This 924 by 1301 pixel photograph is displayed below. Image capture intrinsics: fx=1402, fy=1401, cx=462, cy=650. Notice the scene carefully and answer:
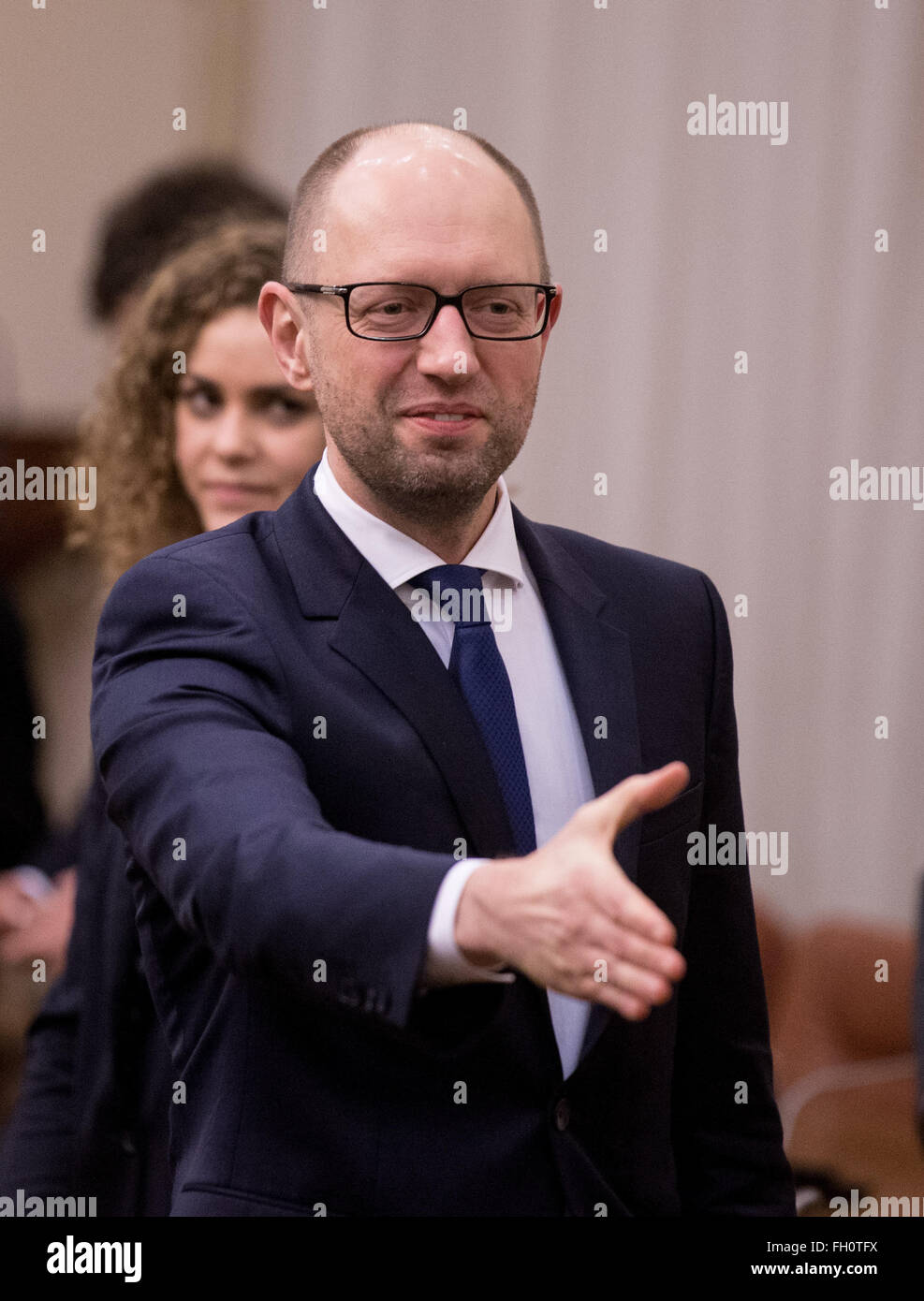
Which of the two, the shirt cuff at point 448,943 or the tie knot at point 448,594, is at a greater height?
the tie knot at point 448,594

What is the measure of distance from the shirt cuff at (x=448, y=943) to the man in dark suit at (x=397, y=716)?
108mm

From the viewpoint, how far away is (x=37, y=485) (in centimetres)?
352

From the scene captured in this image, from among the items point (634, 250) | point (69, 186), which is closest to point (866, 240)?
point (634, 250)

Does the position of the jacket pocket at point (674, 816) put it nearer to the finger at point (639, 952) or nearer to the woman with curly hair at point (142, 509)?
the finger at point (639, 952)

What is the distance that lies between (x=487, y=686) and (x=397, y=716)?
9 cm

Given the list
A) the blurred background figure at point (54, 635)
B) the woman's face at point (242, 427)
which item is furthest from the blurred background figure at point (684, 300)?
the woman's face at point (242, 427)

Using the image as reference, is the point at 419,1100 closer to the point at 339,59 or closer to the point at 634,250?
the point at 634,250

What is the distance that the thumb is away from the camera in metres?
0.83

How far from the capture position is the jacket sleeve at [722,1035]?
139cm

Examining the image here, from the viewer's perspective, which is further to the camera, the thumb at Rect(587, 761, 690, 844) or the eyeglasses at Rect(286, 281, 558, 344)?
the eyeglasses at Rect(286, 281, 558, 344)

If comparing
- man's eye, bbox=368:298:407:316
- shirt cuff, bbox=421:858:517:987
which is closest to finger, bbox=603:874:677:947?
shirt cuff, bbox=421:858:517:987

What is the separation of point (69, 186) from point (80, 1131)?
275 centimetres

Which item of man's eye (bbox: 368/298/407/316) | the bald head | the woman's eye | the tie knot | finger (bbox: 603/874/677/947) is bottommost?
finger (bbox: 603/874/677/947)

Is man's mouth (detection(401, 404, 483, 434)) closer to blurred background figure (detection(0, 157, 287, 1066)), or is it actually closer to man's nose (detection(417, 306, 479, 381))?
man's nose (detection(417, 306, 479, 381))
